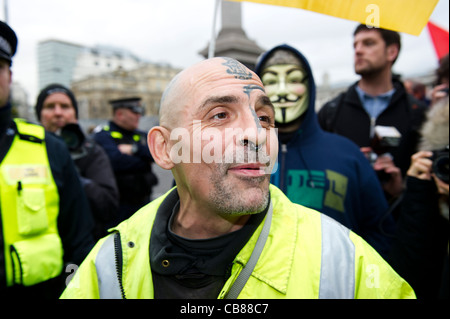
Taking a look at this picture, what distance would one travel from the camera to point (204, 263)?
1.19m

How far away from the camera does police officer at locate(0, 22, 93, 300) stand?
1.75 metres

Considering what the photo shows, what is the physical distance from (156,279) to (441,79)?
3244mm

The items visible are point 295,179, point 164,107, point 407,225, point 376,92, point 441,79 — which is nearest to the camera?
point 164,107

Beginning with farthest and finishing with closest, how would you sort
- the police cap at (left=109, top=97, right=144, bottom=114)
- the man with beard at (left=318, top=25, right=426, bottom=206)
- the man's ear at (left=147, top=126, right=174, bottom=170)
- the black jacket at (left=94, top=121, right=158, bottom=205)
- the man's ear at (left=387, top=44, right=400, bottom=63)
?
the police cap at (left=109, top=97, right=144, bottom=114) < the black jacket at (left=94, top=121, right=158, bottom=205) < the man's ear at (left=387, top=44, right=400, bottom=63) < the man with beard at (left=318, top=25, right=426, bottom=206) < the man's ear at (left=147, top=126, right=174, bottom=170)

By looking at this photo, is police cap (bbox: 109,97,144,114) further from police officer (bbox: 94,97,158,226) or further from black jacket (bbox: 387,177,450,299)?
black jacket (bbox: 387,177,450,299)

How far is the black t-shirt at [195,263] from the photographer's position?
3.86 ft

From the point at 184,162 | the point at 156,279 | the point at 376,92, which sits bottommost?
the point at 156,279

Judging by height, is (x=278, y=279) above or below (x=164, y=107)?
below

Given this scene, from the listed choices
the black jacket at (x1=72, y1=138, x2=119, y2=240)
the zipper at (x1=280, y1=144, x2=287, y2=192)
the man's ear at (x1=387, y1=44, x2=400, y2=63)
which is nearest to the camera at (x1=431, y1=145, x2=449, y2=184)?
the zipper at (x1=280, y1=144, x2=287, y2=192)

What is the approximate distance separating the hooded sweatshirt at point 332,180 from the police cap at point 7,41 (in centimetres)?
168

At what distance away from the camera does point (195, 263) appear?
1198 mm

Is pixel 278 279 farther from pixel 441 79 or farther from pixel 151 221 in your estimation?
pixel 441 79

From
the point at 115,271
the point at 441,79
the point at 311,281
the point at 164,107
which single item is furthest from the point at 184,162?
the point at 441,79

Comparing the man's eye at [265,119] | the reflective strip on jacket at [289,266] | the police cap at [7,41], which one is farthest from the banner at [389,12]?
the police cap at [7,41]
